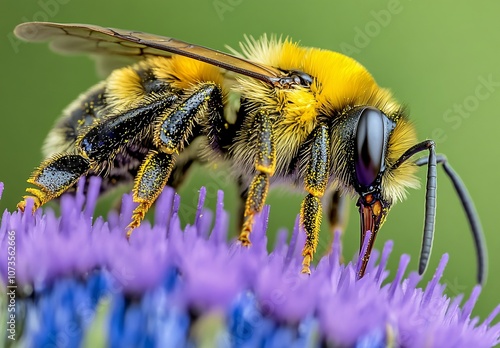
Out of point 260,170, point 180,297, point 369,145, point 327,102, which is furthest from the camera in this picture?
point 327,102

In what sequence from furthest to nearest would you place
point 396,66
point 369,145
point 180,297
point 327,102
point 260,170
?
point 396,66, point 327,102, point 369,145, point 260,170, point 180,297

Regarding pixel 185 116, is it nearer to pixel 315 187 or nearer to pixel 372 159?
pixel 315 187

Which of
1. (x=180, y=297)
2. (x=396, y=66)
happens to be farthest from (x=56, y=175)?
(x=396, y=66)

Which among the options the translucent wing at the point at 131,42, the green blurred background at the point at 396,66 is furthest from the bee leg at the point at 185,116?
the green blurred background at the point at 396,66

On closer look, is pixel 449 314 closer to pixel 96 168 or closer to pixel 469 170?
pixel 96 168

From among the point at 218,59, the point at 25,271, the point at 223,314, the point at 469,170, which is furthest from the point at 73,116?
the point at 469,170
